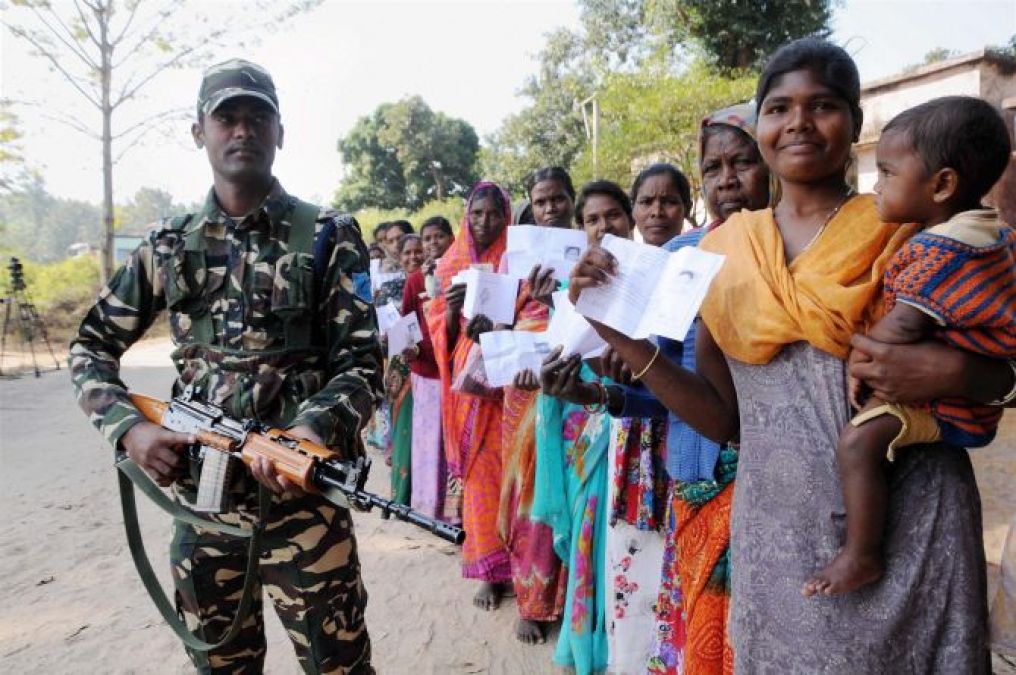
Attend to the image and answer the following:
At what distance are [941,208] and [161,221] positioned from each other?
2.17m

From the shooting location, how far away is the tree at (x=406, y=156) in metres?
31.0

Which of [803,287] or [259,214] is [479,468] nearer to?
[259,214]

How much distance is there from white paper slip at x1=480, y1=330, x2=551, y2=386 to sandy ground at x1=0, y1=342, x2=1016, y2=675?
1.42 metres

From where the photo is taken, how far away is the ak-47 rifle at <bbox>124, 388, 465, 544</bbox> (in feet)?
5.06

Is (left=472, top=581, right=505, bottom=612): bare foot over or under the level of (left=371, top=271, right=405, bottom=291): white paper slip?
under

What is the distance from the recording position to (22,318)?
15.1 meters

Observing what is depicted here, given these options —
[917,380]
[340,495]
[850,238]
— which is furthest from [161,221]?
[917,380]

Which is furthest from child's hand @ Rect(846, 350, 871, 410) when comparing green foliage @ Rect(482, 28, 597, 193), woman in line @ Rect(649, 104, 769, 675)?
green foliage @ Rect(482, 28, 597, 193)

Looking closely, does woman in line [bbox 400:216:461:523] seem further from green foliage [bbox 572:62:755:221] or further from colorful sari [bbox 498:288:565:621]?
green foliage [bbox 572:62:755:221]

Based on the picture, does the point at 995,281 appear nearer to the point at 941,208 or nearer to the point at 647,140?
the point at 941,208

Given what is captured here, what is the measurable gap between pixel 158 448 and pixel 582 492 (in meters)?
1.66

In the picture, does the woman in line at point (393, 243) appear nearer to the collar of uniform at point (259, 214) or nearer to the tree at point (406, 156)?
the collar of uniform at point (259, 214)

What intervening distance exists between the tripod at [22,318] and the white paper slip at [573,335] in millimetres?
13685

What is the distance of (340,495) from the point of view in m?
1.66
